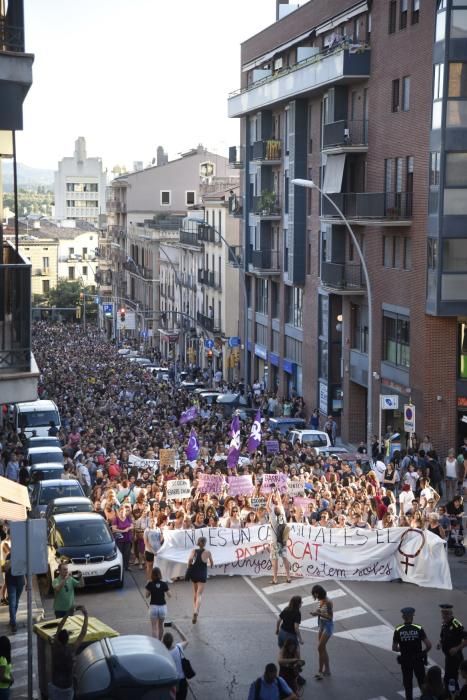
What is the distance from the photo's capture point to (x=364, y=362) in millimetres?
45938

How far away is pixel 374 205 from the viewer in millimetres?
43406

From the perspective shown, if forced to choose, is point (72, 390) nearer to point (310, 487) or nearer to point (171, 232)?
point (310, 487)

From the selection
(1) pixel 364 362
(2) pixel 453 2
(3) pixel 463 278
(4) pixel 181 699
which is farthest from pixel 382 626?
(1) pixel 364 362

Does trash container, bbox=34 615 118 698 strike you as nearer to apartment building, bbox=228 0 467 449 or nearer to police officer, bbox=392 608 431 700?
police officer, bbox=392 608 431 700

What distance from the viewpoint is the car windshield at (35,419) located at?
43.5m

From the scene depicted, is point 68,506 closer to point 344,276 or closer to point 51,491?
point 51,491

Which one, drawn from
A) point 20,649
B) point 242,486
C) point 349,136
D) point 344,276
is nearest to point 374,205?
point 349,136

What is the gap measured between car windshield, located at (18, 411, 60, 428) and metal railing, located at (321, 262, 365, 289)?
1163 cm

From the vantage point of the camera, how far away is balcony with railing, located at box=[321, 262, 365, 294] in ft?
153

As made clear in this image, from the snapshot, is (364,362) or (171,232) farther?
(171,232)

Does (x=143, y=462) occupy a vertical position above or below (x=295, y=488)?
below

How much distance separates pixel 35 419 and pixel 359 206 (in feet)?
43.6

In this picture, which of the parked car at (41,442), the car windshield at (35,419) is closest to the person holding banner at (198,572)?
the parked car at (41,442)

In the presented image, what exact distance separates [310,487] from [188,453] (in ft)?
23.0
